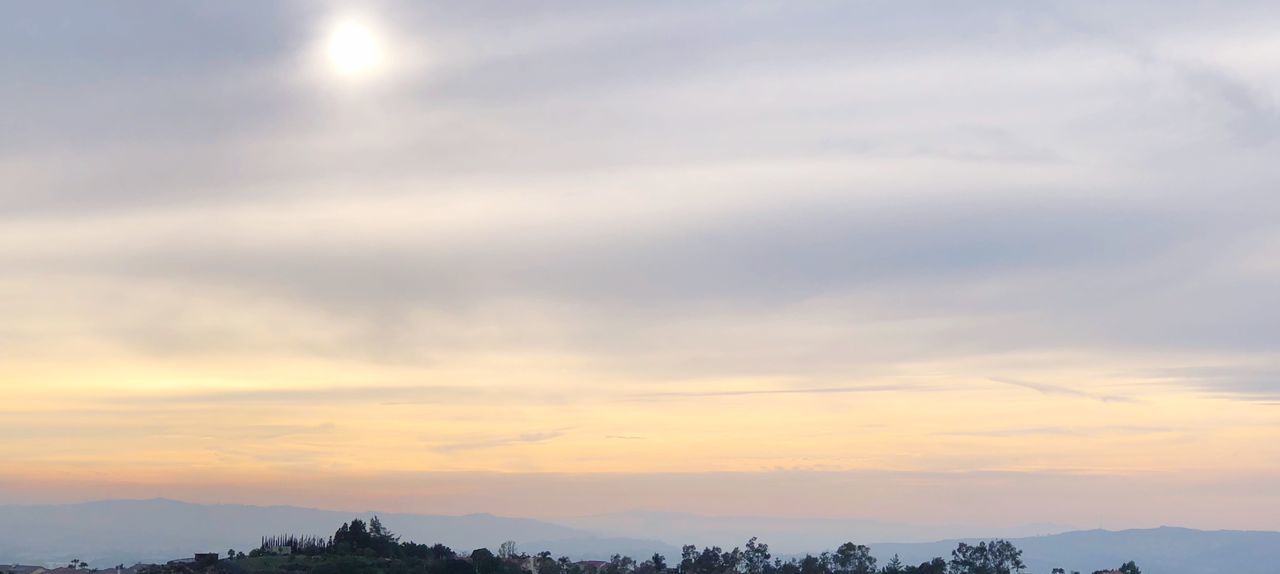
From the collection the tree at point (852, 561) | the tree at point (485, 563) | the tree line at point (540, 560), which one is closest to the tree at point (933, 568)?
the tree line at point (540, 560)

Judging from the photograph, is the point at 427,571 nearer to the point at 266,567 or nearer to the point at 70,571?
the point at 266,567

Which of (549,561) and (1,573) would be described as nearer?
(1,573)

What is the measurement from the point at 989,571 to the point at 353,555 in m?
67.9

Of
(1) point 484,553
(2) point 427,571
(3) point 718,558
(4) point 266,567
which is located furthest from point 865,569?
(4) point 266,567

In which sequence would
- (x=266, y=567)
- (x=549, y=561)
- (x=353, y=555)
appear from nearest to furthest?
(x=266, y=567), (x=353, y=555), (x=549, y=561)

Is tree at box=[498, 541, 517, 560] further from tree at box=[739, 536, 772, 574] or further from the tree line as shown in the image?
tree at box=[739, 536, 772, 574]

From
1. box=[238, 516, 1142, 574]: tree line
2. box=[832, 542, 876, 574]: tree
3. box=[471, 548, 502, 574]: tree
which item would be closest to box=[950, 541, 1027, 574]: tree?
box=[238, 516, 1142, 574]: tree line

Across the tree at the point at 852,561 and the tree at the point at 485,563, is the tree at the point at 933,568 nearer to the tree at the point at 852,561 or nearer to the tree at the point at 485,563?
the tree at the point at 852,561

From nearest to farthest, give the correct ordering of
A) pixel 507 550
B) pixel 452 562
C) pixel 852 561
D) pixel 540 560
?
pixel 452 562, pixel 540 560, pixel 852 561, pixel 507 550

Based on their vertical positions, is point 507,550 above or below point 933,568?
above

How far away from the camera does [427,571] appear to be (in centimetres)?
11681

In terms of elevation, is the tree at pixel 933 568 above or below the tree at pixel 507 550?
below

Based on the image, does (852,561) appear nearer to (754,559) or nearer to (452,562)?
(754,559)

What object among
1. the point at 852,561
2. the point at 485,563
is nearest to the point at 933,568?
the point at 852,561
